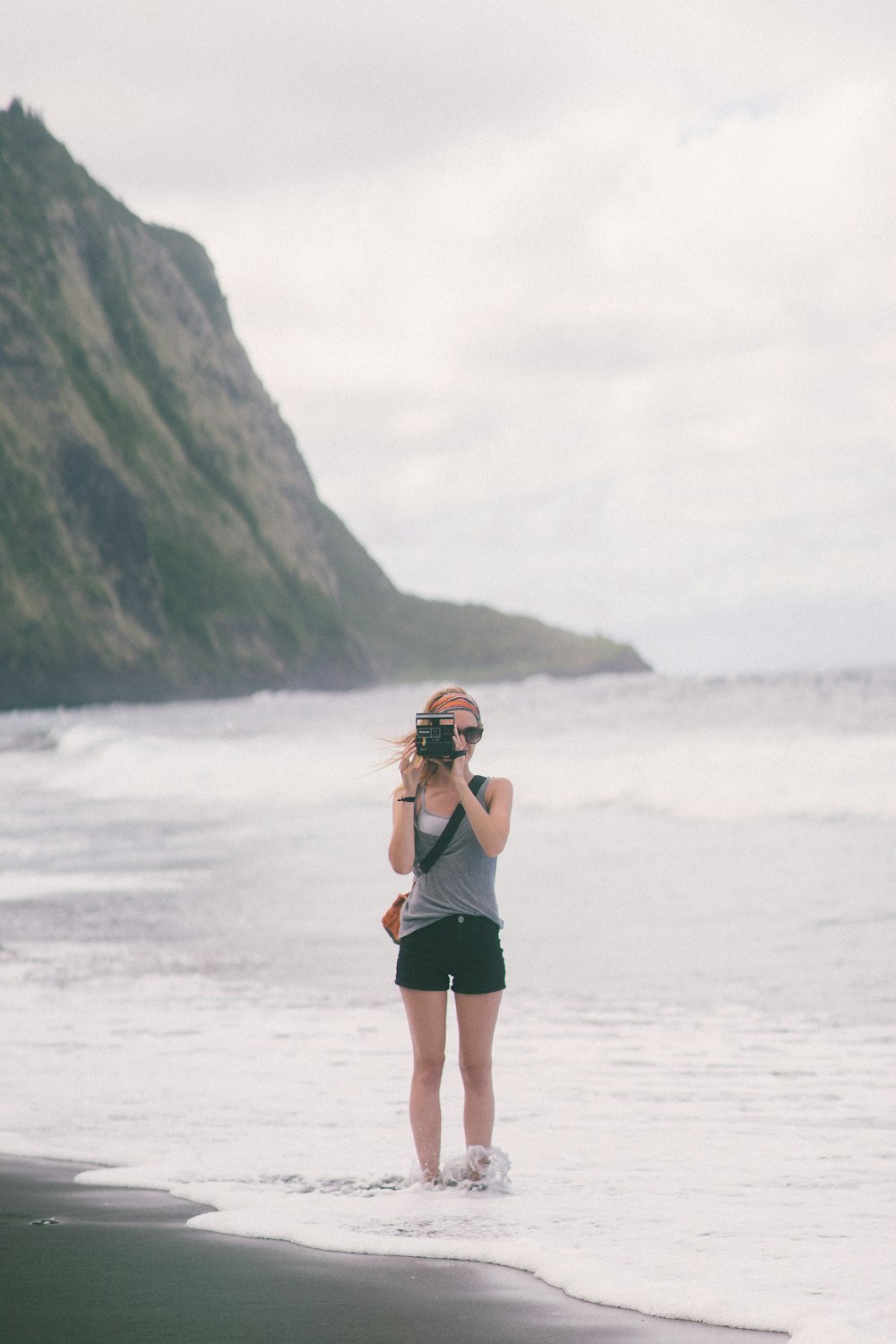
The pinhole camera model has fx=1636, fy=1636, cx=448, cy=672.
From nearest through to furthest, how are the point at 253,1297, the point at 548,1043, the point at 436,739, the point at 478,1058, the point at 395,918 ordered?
1. the point at 253,1297
2. the point at 436,739
3. the point at 478,1058
4. the point at 395,918
5. the point at 548,1043

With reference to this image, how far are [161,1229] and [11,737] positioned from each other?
158ft

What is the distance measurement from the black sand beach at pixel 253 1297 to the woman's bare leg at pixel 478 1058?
34.7 inches

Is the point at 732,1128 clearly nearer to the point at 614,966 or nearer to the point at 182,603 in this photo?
the point at 614,966

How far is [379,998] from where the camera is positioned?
9.26 m

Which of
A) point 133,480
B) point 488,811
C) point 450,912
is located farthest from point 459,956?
point 133,480

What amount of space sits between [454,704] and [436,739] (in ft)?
0.71

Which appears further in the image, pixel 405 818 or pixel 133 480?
pixel 133 480

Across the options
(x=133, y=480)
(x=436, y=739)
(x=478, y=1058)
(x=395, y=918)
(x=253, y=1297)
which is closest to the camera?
(x=253, y=1297)

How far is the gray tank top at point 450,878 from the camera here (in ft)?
17.4

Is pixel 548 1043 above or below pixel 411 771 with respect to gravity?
below

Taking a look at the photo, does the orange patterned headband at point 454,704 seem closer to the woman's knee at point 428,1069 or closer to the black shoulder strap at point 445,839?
the black shoulder strap at point 445,839

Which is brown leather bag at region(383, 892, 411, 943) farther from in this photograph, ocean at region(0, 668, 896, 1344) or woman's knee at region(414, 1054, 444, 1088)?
ocean at region(0, 668, 896, 1344)

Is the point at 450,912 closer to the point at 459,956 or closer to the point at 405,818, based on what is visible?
the point at 459,956

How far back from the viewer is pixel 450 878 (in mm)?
5320
